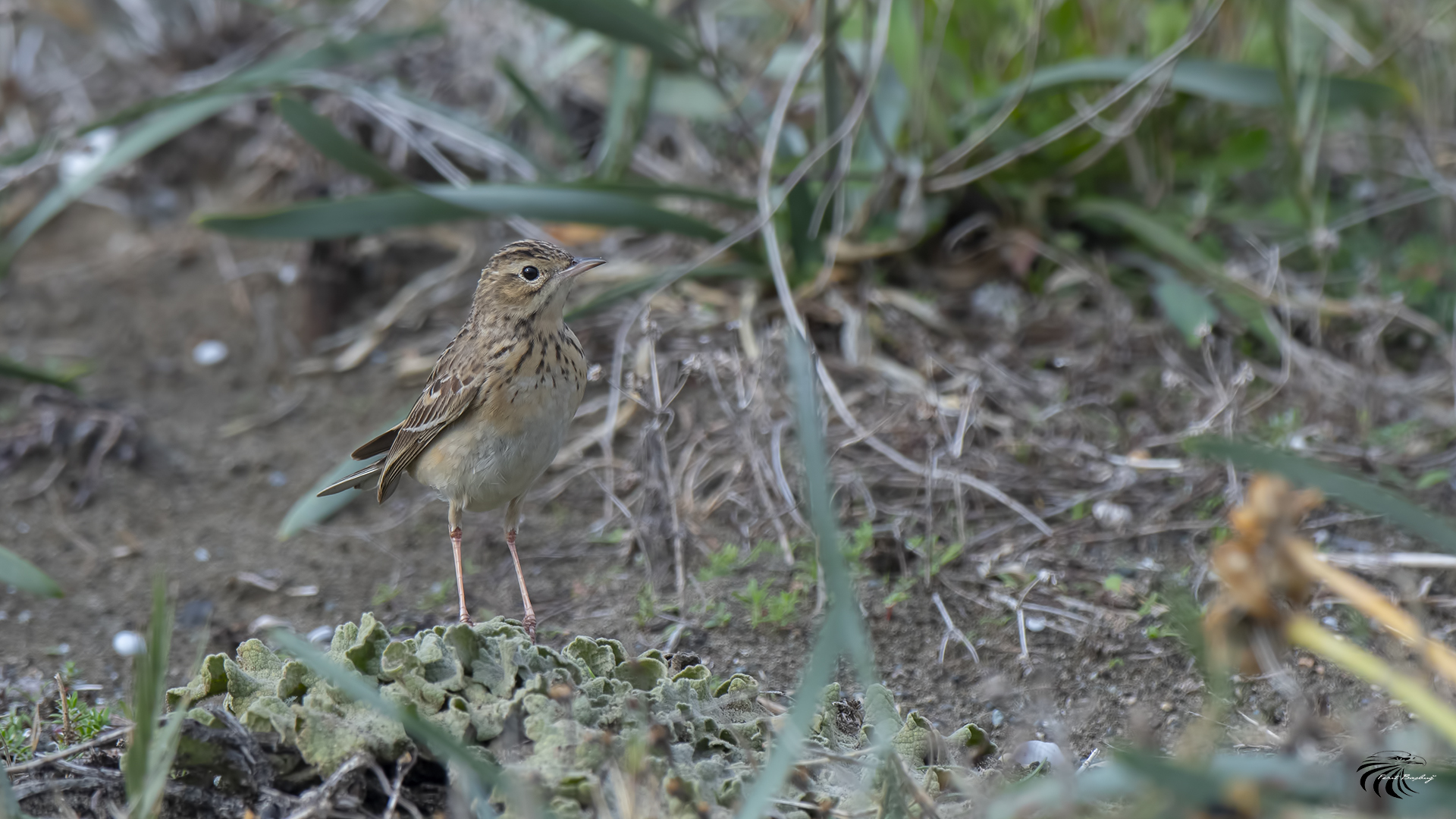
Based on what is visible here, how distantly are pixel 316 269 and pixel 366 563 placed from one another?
78.7 inches

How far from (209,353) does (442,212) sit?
214 centimetres

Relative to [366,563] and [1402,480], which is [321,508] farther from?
[1402,480]

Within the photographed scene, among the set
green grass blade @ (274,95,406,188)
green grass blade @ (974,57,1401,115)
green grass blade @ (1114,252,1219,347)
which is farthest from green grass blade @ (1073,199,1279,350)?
green grass blade @ (274,95,406,188)

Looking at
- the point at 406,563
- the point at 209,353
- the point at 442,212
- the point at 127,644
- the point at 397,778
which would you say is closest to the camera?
the point at 397,778

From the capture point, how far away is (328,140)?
5.01 m

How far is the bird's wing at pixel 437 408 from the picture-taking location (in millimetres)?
3986

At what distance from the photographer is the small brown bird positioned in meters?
3.91

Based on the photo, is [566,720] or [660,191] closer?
[566,720]

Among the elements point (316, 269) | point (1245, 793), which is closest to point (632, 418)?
point (316, 269)

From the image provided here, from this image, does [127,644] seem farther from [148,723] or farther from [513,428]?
[148,723]

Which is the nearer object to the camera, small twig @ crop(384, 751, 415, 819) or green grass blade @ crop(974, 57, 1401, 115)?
small twig @ crop(384, 751, 415, 819)

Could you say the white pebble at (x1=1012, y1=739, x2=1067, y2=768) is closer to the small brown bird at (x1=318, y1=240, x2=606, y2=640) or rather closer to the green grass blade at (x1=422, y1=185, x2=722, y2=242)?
the small brown bird at (x1=318, y1=240, x2=606, y2=640)

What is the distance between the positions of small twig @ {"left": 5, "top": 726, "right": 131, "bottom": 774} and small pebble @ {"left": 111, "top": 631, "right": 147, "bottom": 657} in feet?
4.04

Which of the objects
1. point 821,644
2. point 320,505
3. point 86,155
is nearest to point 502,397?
point 320,505
